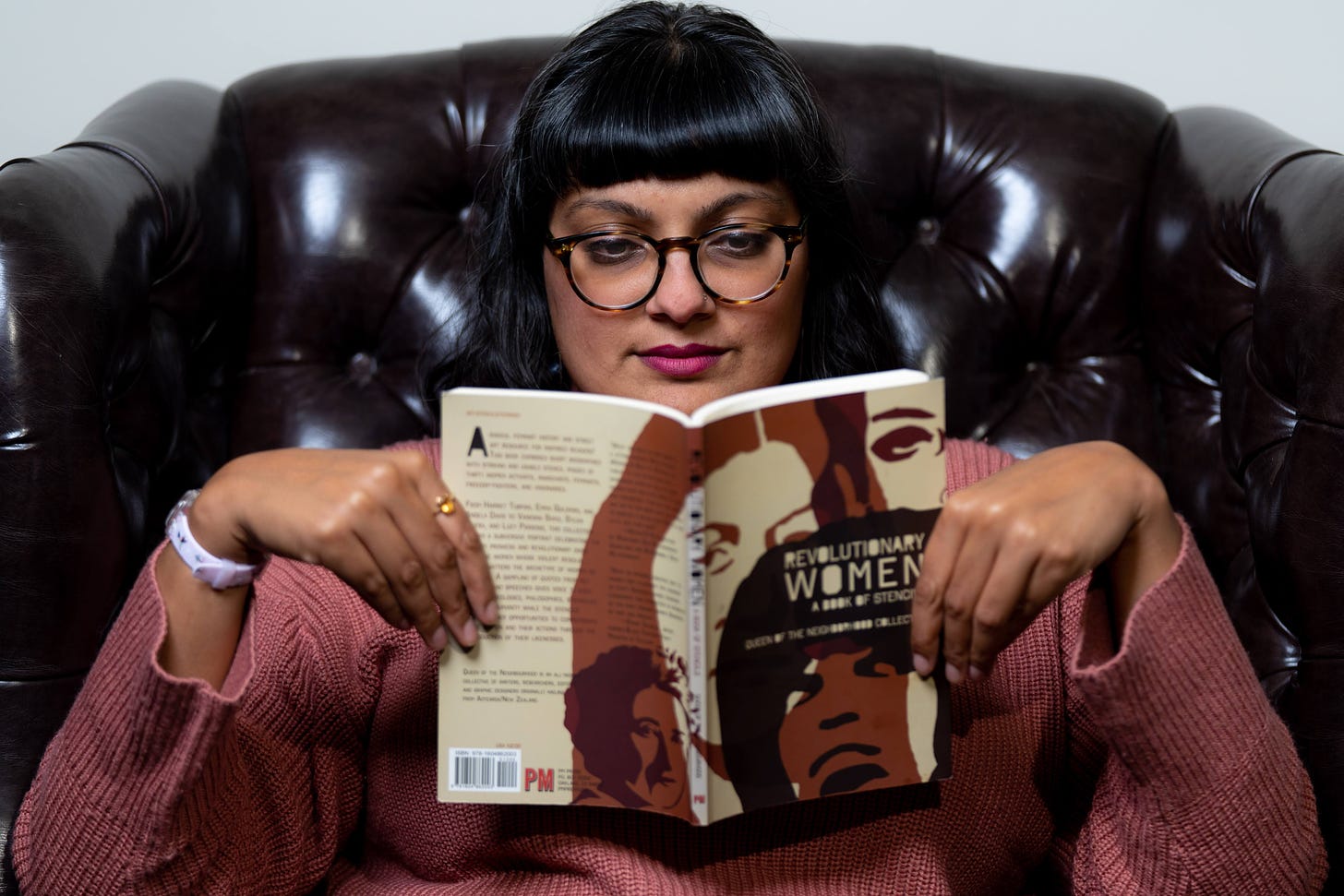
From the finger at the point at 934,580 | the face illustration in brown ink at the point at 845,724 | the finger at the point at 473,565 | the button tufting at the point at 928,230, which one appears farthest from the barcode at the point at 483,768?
the button tufting at the point at 928,230

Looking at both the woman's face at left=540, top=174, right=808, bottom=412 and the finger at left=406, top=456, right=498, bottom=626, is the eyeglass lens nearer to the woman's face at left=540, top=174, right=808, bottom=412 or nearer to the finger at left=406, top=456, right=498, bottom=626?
the woman's face at left=540, top=174, right=808, bottom=412

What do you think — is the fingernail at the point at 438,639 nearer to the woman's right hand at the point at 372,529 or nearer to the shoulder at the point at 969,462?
the woman's right hand at the point at 372,529

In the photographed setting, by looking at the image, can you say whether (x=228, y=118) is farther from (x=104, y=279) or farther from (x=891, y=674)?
(x=891, y=674)

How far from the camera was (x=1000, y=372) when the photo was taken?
1.64 meters

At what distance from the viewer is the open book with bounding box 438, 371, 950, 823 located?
919 mm

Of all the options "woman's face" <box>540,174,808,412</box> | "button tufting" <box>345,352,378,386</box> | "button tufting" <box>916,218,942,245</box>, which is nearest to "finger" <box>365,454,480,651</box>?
"woman's face" <box>540,174,808,412</box>

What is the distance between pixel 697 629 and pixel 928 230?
911 mm

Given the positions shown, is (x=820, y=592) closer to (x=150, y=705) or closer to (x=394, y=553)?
(x=394, y=553)

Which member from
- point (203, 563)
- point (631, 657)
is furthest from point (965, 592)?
point (203, 563)

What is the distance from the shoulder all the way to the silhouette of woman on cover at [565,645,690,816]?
19.6 inches

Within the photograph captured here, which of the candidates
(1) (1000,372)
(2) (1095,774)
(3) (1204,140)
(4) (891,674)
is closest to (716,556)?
(4) (891,674)

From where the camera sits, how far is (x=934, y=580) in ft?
3.12

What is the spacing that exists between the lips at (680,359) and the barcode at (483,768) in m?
0.42

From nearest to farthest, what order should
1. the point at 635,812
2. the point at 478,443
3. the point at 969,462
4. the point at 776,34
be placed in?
the point at 478,443 < the point at 635,812 < the point at 969,462 < the point at 776,34
